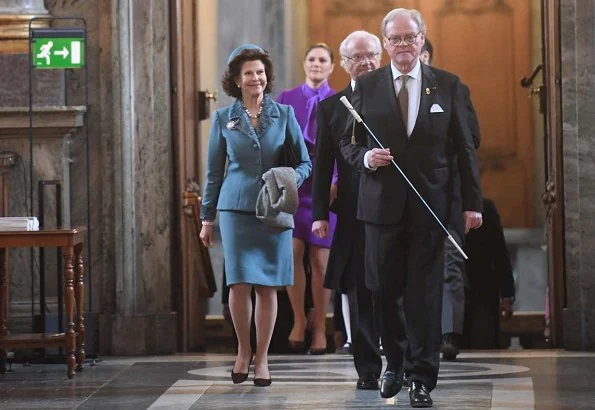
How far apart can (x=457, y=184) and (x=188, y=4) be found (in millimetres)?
3435

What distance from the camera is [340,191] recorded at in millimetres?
7656

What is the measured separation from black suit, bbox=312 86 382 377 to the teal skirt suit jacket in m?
0.26

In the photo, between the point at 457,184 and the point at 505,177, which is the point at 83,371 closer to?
the point at 457,184

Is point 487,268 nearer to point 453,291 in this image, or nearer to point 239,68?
point 453,291

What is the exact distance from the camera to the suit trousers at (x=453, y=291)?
8633mm

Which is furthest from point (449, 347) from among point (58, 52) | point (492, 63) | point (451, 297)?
point (492, 63)

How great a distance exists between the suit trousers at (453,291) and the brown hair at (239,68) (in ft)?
4.60

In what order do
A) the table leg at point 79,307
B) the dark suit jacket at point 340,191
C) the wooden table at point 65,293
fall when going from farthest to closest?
the table leg at point 79,307, the wooden table at point 65,293, the dark suit jacket at point 340,191

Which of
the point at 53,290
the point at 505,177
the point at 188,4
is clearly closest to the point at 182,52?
the point at 188,4

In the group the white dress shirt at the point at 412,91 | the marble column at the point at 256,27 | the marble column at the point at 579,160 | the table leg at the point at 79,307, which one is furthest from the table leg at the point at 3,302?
the marble column at the point at 256,27

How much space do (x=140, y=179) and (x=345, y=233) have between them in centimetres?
212

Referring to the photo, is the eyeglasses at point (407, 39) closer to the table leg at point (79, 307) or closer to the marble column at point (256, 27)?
the table leg at point (79, 307)

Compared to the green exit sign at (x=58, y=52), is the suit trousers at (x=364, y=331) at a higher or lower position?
A: lower

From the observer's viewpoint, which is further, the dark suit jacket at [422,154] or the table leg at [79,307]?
the table leg at [79,307]
